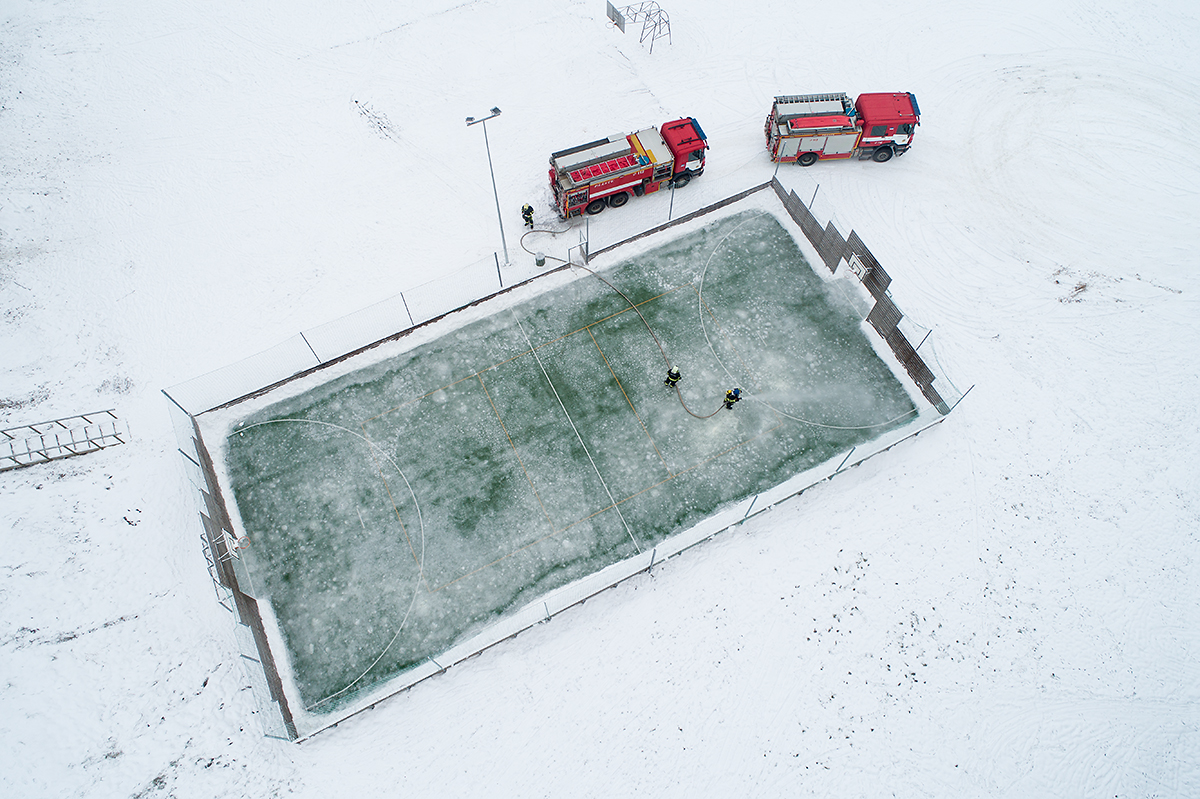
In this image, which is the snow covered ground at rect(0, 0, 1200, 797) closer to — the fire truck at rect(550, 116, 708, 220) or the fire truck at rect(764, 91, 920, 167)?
the fire truck at rect(764, 91, 920, 167)

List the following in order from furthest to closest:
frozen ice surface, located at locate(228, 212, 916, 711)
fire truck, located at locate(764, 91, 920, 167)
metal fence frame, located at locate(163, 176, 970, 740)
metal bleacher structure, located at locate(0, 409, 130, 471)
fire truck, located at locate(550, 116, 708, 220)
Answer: fire truck, located at locate(764, 91, 920, 167), fire truck, located at locate(550, 116, 708, 220), metal bleacher structure, located at locate(0, 409, 130, 471), frozen ice surface, located at locate(228, 212, 916, 711), metal fence frame, located at locate(163, 176, 970, 740)

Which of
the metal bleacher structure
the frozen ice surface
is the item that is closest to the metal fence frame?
the frozen ice surface

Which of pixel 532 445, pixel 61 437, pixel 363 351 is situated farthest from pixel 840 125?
pixel 61 437

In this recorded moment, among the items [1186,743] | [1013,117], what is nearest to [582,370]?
[1186,743]

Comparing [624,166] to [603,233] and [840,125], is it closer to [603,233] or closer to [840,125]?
[603,233]

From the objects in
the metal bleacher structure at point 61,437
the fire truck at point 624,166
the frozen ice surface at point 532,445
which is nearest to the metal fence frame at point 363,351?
the frozen ice surface at point 532,445

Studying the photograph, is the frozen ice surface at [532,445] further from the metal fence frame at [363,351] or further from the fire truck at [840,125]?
the fire truck at [840,125]
